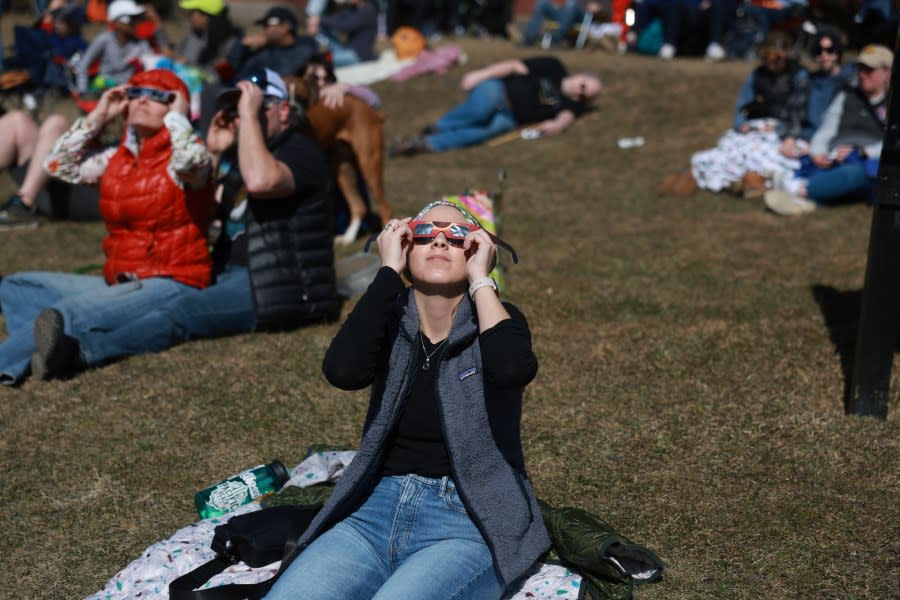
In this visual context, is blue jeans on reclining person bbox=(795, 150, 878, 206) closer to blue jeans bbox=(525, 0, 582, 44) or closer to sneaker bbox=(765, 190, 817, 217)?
sneaker bbox=(765, 190, 817, 217)

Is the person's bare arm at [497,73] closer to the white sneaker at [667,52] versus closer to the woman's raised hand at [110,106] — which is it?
the white sneaker at [667,52]

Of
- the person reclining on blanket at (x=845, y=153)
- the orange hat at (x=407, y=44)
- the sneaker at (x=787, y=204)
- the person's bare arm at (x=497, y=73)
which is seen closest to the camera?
the person reclining on blanket at (x=845, y=153)

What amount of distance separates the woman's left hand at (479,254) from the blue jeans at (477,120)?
31.1ft

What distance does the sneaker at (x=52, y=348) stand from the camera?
4.91 m

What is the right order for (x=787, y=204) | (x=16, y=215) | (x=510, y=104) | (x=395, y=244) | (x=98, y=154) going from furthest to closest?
(x=510, y=104)
(x=787, y=204)
(x=16, y=215)
(x=98, y=154)
(x=395, y=244)

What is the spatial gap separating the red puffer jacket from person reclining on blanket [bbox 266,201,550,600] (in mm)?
2568

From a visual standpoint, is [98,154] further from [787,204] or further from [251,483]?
[787,204]

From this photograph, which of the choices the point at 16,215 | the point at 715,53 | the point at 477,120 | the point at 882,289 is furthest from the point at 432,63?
the point at 882,289

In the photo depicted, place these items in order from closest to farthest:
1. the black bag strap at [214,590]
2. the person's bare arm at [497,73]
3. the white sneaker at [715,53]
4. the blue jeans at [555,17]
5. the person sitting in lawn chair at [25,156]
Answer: the black bag strap at [214,590] → the person sitting in lawn chair at [25,156] → the person's bare arm at [497,73] → the white sneaker at [715,53] → the blue jeans at [555,17]

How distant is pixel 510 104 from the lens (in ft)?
41.0

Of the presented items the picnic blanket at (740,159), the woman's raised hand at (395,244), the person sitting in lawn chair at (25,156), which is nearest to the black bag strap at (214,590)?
the woman's raised hand at (395,244)

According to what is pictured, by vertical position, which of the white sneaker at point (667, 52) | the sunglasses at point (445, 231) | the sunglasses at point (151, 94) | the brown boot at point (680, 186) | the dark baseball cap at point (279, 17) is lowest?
the brown boot at point (680, 186)

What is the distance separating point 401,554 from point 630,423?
1.98 metres

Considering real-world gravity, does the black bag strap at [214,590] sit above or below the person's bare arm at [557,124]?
above
